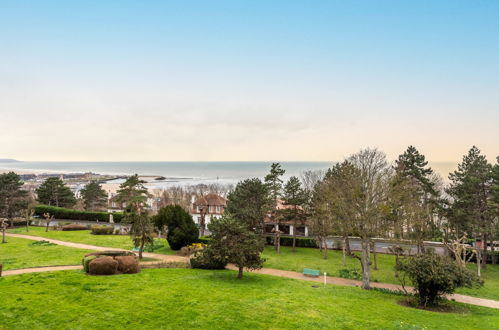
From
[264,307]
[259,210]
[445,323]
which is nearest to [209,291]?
[264,307]

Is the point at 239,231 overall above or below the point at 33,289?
above

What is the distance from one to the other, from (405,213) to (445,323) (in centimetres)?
1533

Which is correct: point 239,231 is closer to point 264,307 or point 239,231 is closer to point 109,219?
point 264,307

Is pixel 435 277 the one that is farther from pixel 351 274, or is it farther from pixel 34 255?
pixel 34 255

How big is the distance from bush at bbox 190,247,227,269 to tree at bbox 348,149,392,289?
10642 mm

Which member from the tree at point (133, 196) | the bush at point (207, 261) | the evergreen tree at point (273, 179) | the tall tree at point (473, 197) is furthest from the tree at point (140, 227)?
the tall tree at point (473, 197)

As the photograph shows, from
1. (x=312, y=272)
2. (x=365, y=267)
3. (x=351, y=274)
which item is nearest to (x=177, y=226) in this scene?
(x=312, y=272)

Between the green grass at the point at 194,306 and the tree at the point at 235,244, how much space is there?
1508mm

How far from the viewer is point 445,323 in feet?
53.8

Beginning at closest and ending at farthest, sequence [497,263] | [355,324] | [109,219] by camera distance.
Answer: [355,324], [497,263], [109,219]

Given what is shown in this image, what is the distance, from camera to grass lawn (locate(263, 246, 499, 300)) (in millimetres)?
25703

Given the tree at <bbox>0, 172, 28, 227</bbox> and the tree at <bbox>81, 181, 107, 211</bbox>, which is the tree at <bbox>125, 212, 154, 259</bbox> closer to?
the tree at <bbox>0, 172, 28, 227</bbox>

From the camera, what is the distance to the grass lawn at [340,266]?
25.7 meters

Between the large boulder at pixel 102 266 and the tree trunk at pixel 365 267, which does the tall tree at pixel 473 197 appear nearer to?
the tree trunk at pixel 365 267
